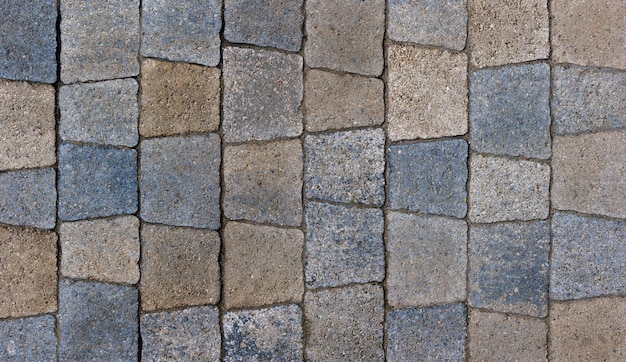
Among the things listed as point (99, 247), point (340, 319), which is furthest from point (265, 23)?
point (340, 319)

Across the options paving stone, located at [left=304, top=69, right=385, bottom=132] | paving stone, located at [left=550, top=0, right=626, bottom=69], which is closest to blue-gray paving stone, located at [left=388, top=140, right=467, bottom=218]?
paving stone, located at [left=304, top=69, right=385, bottom=132]

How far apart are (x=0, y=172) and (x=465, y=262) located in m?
2.42

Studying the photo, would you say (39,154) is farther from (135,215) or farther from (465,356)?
(465,356)

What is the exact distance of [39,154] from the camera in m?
2.81

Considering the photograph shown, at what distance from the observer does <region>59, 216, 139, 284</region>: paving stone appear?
2.83 metres

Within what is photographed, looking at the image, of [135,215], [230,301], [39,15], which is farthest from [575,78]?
[39,15]

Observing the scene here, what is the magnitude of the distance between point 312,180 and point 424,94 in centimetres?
74

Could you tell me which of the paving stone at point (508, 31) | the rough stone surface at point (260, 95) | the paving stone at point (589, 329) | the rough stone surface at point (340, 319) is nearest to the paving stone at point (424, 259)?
the rough stone surface at point (340, 319)

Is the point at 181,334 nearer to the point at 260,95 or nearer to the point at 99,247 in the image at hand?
the point at 99,247

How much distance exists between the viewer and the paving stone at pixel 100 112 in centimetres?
282

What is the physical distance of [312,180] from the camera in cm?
290

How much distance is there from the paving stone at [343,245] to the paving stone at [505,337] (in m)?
0.60

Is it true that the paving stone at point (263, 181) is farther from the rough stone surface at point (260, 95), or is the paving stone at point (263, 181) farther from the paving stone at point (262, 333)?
the paving stone at point (262, 333)

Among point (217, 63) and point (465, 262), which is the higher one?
point (217, 63)
